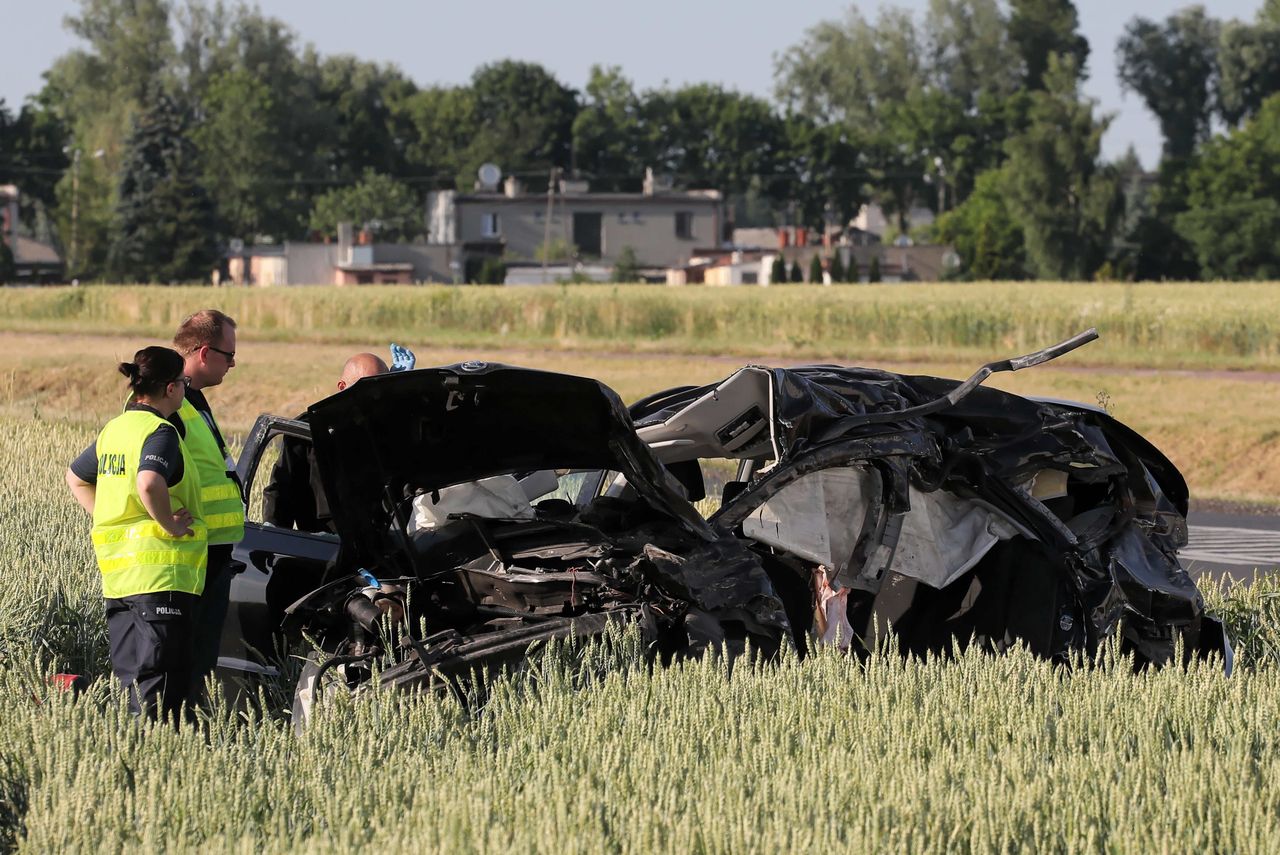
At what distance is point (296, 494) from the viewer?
7734 millimetres

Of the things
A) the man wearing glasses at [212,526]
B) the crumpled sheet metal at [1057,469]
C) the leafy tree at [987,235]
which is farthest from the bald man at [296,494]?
the leafy tree at [987,235]

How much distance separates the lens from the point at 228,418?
90.8 feet

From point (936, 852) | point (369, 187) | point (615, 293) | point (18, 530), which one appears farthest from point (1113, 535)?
point (369, 187)

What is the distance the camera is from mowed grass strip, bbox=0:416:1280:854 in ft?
14.3

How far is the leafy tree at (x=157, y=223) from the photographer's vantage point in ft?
294

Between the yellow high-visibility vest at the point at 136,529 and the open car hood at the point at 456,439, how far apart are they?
528 millimetres

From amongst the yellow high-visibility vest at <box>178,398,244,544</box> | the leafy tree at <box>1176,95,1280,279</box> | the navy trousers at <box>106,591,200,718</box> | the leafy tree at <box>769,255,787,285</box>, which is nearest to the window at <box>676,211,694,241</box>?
the leafy tree at <box>769,255,787,285</box>

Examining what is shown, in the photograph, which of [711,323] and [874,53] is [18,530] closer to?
[711,323]

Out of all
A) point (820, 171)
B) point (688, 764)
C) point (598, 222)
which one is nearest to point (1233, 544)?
point (688, 764)

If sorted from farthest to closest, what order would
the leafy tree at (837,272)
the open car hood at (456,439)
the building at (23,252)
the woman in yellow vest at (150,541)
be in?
the building at (23,252)
the leafy tree at (837,272)
the woman in yellow vest at (150,541)
the open car hood at (456,439)

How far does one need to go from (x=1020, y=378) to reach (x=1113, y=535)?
21.0m

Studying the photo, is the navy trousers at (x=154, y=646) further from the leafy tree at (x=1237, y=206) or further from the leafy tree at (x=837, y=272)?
the leafy tree at (x=1237, y=206)

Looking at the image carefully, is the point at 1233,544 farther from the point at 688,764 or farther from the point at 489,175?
the point at 489,175

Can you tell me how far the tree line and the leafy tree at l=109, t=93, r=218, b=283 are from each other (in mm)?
117
